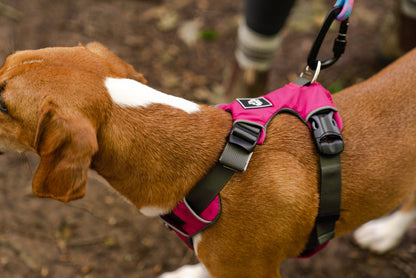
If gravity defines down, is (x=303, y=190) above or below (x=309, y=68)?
below

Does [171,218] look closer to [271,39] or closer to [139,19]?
[271,39]

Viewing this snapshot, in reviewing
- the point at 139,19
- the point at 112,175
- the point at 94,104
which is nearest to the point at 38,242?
the point at 112,175

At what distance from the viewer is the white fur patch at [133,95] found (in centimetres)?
166

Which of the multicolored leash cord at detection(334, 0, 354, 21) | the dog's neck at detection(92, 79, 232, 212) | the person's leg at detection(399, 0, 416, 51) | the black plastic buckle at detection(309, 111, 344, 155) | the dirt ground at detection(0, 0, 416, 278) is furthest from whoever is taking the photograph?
the person's leg at detection(399, 0, 416, 51)

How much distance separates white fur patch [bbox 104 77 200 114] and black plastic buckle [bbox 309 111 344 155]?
623mm

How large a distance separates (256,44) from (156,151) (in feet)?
6.07

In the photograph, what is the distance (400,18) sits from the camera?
12.3ft

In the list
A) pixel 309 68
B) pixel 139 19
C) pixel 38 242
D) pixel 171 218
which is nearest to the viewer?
pixel 171 218

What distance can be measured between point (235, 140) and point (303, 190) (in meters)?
0.42

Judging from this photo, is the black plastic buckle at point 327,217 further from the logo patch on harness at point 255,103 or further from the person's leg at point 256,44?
the person's leg at point 256,44

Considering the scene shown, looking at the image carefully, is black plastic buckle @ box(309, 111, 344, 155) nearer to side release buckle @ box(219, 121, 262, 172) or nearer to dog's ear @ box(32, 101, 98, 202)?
side release buckle @ box(219, 121, 262, 172)

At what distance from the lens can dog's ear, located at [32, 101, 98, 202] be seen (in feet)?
4.89

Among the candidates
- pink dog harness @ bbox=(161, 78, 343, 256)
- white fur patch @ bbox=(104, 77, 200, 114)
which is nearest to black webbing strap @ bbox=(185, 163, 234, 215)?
pink dog harness @ bbox=(161, 78, 343, 256)

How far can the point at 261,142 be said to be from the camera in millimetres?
1749
